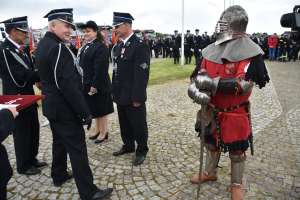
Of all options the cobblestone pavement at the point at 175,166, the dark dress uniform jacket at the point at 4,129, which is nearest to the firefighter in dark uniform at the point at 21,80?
the cobblestone pavement at the point at 175,166

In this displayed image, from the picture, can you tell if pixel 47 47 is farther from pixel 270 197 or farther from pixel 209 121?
pixel 270 197

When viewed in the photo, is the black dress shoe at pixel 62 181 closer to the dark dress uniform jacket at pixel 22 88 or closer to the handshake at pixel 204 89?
the dark dress uniform jacket at pixel 22 88

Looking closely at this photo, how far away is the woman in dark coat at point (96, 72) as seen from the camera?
204 inches

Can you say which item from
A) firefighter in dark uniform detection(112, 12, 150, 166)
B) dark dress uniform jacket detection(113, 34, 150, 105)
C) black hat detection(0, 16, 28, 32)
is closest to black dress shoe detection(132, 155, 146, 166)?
firefighter in dark uniform detection(112, 12, 150, 166)

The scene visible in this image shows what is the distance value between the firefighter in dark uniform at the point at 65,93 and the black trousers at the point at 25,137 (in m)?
0.85

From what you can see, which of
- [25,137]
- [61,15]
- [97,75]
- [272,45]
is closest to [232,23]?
Result: [61,15]

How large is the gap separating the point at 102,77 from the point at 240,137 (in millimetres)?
2672

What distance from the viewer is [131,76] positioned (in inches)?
179

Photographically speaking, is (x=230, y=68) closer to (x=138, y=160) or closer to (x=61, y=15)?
(x=61, y=15)

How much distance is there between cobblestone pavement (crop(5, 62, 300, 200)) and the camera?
3855mm

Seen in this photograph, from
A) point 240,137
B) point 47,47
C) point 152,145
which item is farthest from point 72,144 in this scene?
point 152,145

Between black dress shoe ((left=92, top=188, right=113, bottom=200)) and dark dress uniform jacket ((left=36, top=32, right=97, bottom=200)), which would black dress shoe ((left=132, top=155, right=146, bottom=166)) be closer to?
black dress shoe ((left=92, top=188, right=113, bottom=200))

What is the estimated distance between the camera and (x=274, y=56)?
71.6 feet

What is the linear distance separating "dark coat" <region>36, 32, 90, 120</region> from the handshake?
1184 mm
